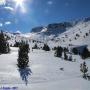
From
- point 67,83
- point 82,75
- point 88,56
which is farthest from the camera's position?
point 88,56

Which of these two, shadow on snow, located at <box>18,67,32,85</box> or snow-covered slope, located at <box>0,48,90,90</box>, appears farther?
shadow on snow, located at <box>18,67,32,85</box>

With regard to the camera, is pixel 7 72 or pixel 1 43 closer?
pixel 7 72

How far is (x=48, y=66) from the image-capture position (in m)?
85.8

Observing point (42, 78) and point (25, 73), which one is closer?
point (42, 78)

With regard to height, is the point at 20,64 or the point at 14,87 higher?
the point at 20,64

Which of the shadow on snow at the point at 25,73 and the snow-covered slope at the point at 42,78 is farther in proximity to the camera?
the shadow on snow at the point at 25,73

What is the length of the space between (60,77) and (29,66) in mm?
13753

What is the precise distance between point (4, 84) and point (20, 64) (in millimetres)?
19666

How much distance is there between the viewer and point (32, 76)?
6944 centimetres

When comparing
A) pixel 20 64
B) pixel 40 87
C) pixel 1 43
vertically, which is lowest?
pixel 40 87

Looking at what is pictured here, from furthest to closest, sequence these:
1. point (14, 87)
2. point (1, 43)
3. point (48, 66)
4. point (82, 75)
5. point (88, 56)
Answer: point (88, 56)
point (1, 43)
point (48, 66)
point (82, 75)
point (14, 87)

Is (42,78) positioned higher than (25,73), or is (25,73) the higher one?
(25,73)

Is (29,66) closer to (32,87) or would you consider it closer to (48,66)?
(48,66)

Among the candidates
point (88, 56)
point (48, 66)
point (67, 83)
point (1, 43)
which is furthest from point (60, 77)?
point (88, 56)
